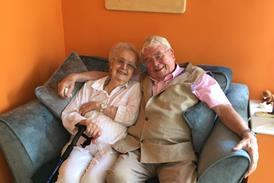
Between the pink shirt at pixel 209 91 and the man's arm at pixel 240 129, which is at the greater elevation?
the pink shirt at pixel 209 91

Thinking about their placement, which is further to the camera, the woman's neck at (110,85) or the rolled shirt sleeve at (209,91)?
the woman's neck at (110,85)

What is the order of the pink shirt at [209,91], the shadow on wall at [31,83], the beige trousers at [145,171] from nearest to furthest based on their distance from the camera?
the beige trousers at [145,171] → the pink shirt at [209,91] → the shadow on wall at [31,83]

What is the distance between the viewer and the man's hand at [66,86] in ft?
7.58

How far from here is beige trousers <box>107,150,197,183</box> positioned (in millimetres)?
1901

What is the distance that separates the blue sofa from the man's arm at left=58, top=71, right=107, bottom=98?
0.33 ft

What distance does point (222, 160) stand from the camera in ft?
5.68

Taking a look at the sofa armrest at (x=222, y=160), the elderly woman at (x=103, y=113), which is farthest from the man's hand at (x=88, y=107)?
the sofa armrest at (x=222, y=160)

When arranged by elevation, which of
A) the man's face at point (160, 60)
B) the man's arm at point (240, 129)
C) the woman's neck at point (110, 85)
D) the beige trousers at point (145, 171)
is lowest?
the beige trousers at point (145, 171)

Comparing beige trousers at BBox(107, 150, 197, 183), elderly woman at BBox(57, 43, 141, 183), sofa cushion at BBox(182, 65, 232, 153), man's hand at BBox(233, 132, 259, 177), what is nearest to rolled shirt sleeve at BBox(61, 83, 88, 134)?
elderly woman at BBox(57, 43, 141, 183)

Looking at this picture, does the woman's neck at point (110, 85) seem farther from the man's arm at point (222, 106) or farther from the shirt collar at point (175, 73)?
the man's arm at point (222, 106)

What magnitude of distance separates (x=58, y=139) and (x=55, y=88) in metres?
0.33

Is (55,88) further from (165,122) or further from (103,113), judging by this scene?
(165,122)

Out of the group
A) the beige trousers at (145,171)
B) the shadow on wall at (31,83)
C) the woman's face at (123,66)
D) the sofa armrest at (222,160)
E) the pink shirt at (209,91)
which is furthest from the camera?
the shadow on wall at (31,83)

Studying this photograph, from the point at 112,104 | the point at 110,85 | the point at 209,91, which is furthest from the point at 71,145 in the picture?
the point at 209,91
